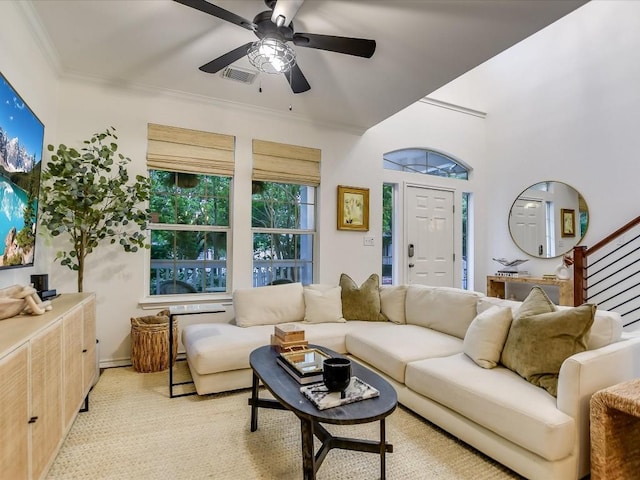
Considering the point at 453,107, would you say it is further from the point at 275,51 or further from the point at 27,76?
the point at 27,76

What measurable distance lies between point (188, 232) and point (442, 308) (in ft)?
8.73

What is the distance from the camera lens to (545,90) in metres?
4.81

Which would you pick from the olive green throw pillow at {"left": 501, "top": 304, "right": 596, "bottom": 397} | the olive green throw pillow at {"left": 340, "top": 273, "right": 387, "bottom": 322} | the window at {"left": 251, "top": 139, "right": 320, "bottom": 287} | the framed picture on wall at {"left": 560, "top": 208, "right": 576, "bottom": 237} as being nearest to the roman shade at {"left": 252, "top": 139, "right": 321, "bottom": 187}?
the window at {"left": 251, "top": 139, "right": 320, "bottom": 287}

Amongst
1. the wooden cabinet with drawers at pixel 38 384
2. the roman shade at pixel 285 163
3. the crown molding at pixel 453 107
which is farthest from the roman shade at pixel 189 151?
the crown molding at pixel 453 107

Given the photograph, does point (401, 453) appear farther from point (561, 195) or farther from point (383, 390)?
point (561, 195)

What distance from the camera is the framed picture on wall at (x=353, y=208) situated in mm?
4348

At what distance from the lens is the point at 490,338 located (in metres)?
2.19

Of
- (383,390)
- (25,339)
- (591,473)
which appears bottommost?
(591,473)

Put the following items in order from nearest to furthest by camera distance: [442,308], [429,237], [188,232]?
[442,308]
[188,232]
[429,237]

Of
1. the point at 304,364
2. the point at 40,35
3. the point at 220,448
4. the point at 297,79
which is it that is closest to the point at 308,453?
the point at 304,364

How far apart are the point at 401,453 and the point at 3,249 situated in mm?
2420

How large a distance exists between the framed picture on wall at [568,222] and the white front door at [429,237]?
1.41 metres

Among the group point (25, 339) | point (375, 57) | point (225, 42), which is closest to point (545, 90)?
point (375, 57)

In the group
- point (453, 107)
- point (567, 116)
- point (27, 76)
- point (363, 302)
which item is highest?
point (453, 107)
